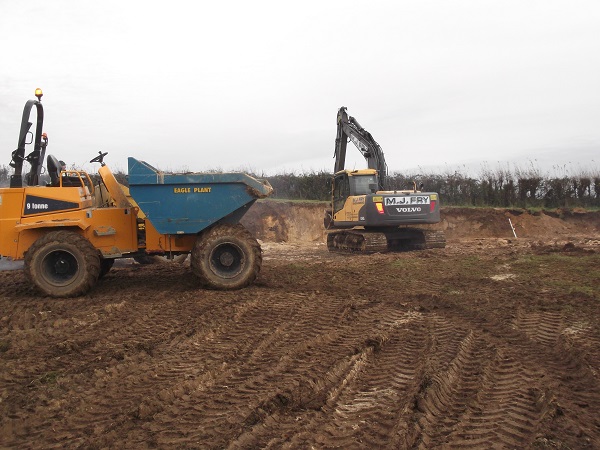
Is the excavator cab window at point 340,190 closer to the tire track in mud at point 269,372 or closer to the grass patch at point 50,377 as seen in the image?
the tire track in mud at point 269,372

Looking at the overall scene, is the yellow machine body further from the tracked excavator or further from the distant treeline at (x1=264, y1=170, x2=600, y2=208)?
the distant treeline at (x1=264, y1=170, x2=600, y2=208)

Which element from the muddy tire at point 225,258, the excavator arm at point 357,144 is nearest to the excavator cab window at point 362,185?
the excavator arm at point 357,144

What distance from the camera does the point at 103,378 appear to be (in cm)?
438

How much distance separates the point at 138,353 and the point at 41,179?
205 inches

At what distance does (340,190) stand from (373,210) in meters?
2.01

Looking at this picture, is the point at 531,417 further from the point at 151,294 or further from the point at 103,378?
the point at 151,294

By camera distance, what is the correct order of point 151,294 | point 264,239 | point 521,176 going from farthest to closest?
point 521,176 < point 264,239 < point 151,294

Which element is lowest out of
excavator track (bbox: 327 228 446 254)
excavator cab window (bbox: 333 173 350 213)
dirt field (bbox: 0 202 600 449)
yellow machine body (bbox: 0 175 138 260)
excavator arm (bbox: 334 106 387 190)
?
dirt field (bbox: 0 202 600 449)

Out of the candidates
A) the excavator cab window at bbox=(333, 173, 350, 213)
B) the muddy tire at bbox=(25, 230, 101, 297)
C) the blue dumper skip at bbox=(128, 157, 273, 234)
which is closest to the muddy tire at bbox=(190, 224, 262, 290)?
→ the blue dumper skip at bbox=(128, 157, 273, 234)

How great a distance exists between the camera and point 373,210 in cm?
1433

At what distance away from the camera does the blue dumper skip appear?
8.25m

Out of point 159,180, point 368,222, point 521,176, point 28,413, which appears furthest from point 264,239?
point 28,413

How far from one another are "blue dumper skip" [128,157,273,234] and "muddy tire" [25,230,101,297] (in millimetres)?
1085

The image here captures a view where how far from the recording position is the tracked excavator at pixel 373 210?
47.3ft
